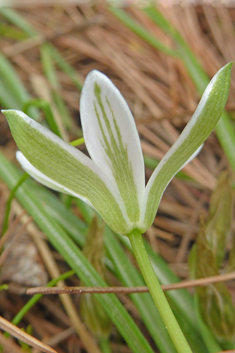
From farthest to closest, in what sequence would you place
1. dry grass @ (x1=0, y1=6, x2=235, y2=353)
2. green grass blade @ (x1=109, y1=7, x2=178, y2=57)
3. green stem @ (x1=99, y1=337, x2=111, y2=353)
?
green grass blade @ (x1=109, y1=7, x2=178, y2=57) → dry grass @ (x1=0, y1=6, x2=235, y2=353) → green stem @ (x1=99, y1=337, x2=111, y2=353)

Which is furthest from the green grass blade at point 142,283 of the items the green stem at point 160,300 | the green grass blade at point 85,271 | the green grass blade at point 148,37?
the green grass blade at point 148,37

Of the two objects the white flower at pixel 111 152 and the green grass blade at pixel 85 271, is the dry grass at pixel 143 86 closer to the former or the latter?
the green grass blade at pixel 85 271

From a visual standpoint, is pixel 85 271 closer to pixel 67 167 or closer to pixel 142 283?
pixel 142 283

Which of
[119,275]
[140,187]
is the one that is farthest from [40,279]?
[140,187]

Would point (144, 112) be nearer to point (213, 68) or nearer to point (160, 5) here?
point (213, 68)

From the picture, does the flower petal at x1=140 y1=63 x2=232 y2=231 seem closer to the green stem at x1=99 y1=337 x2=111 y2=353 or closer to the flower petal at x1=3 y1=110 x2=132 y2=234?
the flower petal at x1=3 y1=110 x2=132 y2=234

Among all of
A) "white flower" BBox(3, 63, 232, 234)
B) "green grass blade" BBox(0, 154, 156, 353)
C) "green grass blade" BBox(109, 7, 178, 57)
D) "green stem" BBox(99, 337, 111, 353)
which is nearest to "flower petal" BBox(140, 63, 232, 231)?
"white flower" BBox(3, 63, 232, 234)
